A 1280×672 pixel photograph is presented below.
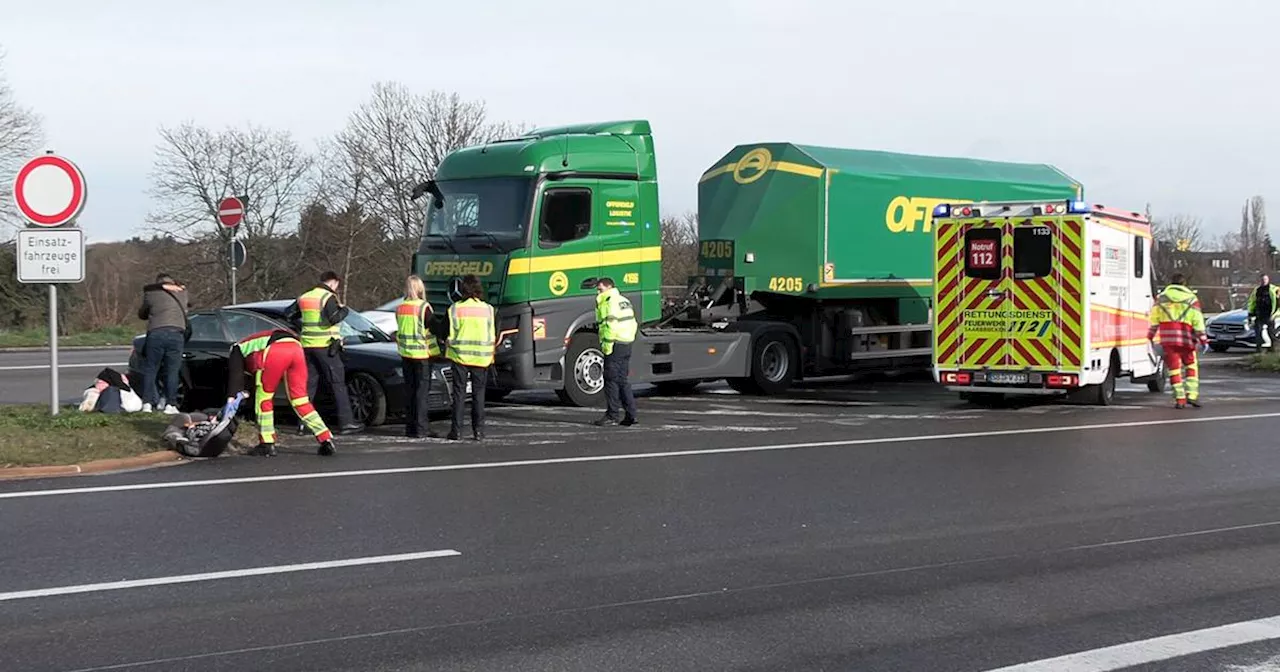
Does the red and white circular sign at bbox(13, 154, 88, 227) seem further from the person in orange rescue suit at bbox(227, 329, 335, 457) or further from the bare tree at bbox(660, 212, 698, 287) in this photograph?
the bare tree at bbox(660, 212, 698, 287)

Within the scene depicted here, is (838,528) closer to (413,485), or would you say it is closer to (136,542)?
(413,485)

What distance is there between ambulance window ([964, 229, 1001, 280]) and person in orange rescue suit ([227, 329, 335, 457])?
867cm

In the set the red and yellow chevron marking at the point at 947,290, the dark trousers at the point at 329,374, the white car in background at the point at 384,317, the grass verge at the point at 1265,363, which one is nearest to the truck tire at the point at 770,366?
the red and yellow chevron marking at the point at 947,290

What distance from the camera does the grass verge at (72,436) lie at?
10.3 metres

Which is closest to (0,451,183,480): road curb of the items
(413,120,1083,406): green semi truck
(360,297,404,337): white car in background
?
(413,120,1083,406): green semi truck

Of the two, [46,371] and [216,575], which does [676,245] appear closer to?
[46,371]

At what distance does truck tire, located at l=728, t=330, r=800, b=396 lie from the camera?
1792 centimetres

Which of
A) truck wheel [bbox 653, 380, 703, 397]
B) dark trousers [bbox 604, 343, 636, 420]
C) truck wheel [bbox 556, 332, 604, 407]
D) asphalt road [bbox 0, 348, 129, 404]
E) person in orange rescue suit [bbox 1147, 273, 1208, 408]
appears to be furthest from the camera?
truck wheel [bbox 653, 380, 703, 397]

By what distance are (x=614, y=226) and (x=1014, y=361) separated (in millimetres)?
5285

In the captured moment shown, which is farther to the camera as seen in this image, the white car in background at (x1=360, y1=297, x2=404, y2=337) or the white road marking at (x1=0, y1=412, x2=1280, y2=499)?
the white car in background at (x1=360, y1=297, x2=404, y2=337)

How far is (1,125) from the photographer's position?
41469 mm

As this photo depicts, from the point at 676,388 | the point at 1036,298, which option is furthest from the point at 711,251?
the point at 1036,298

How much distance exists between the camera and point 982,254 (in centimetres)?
1592

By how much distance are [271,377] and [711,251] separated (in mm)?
8629
